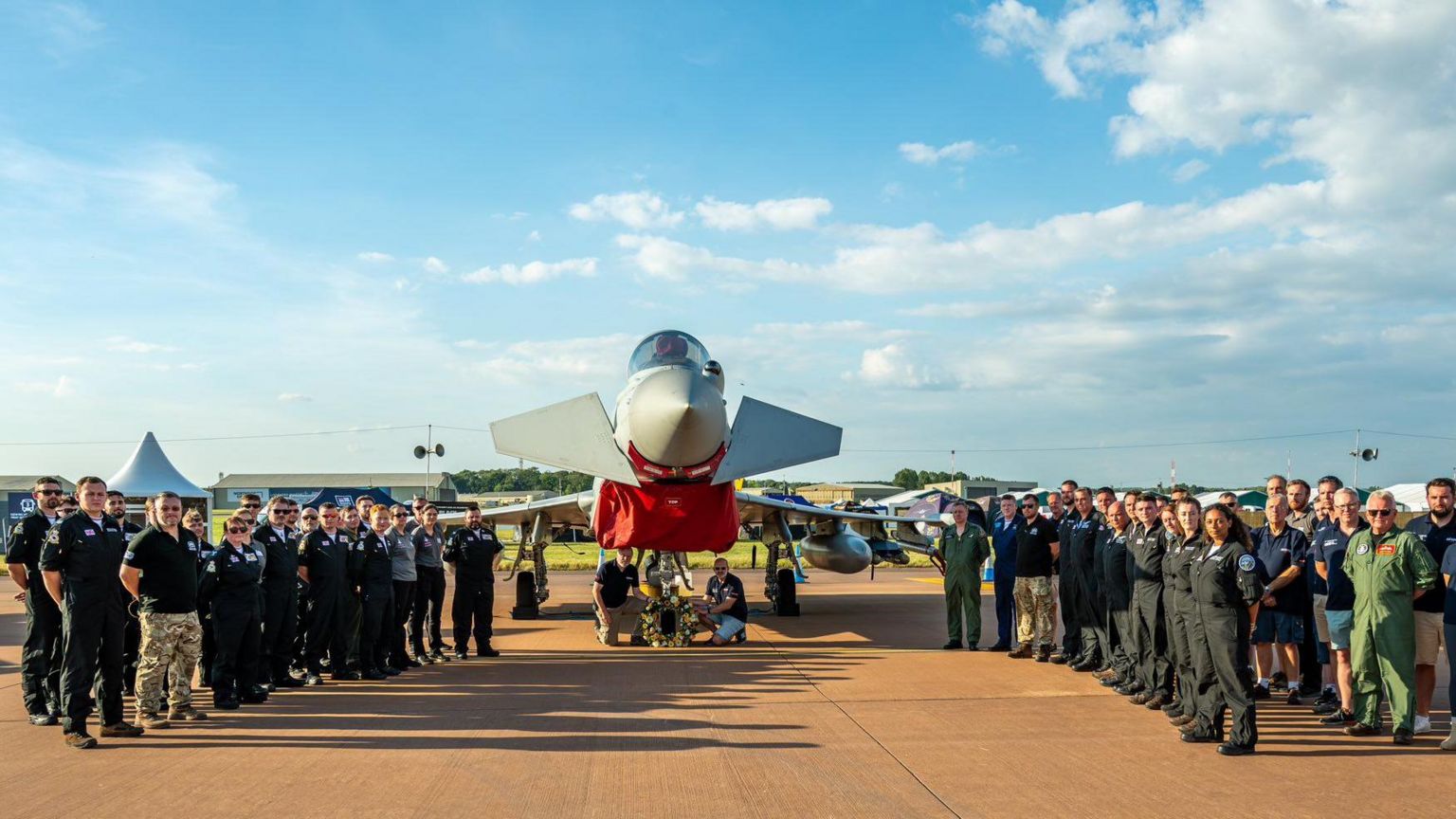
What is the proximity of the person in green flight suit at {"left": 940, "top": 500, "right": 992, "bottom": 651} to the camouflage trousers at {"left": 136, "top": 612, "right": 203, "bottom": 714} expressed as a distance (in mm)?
7700

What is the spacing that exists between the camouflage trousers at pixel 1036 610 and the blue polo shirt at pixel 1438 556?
402cm

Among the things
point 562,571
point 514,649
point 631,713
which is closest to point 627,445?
point 514,649

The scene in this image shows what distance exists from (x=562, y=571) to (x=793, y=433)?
17.8m

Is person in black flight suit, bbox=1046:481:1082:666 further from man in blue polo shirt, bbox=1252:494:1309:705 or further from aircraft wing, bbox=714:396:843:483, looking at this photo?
aircraft wing, bbox=714:396:843:483

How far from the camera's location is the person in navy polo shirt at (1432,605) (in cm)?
645

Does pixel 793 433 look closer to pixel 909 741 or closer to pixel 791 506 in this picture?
pixel 791 506

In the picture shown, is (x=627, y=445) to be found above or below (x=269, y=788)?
above

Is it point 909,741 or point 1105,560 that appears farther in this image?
point 1105,560

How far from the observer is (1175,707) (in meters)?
7.03

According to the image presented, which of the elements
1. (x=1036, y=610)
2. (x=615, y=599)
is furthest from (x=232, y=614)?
(x=1036, y=610)

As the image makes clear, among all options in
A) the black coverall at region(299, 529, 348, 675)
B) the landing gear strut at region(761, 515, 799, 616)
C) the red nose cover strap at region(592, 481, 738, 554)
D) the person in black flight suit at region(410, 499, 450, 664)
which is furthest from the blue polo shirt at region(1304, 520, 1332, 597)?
the black coverall at region(299, 529, 348, 675)

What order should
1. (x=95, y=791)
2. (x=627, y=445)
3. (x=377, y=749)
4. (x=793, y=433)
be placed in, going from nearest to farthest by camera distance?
(x=95, y=791) < (x=377, y=749) < (x=627, y=445) < (x=793, y=433)

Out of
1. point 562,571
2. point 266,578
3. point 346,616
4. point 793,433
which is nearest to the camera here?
point 266,578

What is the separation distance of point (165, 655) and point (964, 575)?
8.02 m
